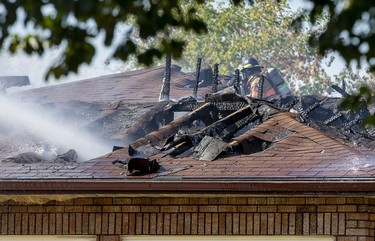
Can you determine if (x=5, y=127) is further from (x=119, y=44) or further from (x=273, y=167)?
(x=119, y=44)

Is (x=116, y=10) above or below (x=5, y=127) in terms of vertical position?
above

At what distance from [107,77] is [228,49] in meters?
21.4

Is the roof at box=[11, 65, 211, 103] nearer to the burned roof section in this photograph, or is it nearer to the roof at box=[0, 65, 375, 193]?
the burned roof section

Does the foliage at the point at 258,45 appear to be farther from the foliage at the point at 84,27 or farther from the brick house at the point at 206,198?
the foliage at the point at 84,27

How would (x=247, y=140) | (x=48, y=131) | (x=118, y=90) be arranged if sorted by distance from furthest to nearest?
(x=118, y=90), (x=48, y=131), (x=247, y=140)

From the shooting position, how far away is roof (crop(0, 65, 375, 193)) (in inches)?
487

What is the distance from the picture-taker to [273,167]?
13.1 m

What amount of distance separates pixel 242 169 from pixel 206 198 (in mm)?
499

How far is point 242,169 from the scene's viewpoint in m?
13.1

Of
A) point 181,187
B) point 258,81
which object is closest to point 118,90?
point 258,81

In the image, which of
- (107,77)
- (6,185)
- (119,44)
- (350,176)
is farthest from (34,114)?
(119,44)

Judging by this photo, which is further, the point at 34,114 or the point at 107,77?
the point at 107,77

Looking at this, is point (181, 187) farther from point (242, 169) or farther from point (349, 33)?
point (349, 33)

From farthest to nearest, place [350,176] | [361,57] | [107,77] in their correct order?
1. [107,77]
2. [350,176]
3. [361,57]
